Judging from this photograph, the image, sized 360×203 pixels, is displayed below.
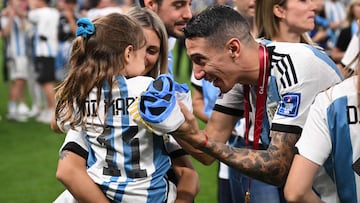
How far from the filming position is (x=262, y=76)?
10.2 feet

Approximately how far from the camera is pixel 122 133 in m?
2.93

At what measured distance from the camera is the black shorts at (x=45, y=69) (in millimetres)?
10672

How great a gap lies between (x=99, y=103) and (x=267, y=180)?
782 mm

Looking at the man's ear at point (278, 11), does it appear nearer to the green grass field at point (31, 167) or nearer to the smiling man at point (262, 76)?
the smiling man at point (262, 76)

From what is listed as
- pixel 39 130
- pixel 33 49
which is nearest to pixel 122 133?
pixel 39 130

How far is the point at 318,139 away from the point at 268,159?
40 cm

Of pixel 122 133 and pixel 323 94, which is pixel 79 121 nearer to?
pixel 122 133

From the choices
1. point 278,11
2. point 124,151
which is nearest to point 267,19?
point 278,11

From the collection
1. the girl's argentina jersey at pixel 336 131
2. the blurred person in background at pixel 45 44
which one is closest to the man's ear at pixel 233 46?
the girl's argentina jersey at pixel 336 131

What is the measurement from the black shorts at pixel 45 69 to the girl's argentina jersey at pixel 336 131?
8.40m

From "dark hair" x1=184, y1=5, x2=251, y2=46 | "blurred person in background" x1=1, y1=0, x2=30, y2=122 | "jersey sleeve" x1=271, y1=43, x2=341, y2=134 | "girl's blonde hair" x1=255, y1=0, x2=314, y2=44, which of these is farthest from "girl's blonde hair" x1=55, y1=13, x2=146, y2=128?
"blurred person in background" x1=1, y1=0, x2=30, y2=122

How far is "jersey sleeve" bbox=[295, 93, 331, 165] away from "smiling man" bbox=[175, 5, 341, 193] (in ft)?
1.12

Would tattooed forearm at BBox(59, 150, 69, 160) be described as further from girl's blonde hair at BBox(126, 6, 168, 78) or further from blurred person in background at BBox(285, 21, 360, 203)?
blurred person in background at BBox(285, 21, 360, 203)

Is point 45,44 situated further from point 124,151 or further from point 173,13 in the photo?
point 124,151
